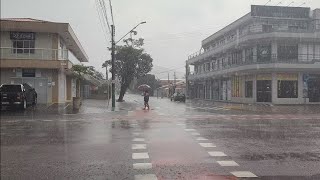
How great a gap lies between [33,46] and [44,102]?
185 inches

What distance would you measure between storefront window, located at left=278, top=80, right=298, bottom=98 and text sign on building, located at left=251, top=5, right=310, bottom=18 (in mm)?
8027

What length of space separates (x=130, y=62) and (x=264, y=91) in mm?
17429

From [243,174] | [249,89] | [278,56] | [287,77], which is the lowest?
[243,174]

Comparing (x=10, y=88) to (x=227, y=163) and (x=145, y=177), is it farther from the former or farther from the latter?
(x=145, y=177)

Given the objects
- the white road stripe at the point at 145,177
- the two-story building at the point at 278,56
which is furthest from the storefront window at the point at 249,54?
the white road stripe at the point at 145,177

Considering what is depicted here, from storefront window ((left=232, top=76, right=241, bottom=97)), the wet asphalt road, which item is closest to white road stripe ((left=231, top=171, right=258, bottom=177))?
the wet asphalt road

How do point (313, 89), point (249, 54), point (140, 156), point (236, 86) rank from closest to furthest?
1. point (140, 156)
2. point (313, 89)
3. point (249, 54)
4. point (236, 86)

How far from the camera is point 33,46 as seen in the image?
32.2 m

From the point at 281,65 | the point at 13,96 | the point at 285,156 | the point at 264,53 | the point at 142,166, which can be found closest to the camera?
the point at 142,166

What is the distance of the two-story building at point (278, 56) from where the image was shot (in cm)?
4472

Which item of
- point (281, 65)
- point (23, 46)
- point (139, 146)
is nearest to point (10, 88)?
point (23, 46)

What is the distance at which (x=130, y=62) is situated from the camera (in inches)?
2153

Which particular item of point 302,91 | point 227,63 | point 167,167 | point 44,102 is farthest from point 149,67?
point 167,167

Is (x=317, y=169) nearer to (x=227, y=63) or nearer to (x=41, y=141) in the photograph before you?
(x=41, y=141)
